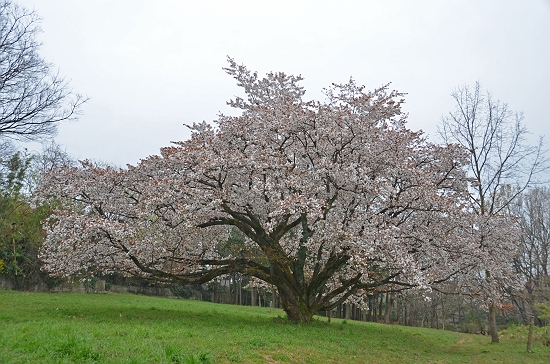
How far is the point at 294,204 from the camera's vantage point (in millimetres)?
10867

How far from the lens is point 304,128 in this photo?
1338cm

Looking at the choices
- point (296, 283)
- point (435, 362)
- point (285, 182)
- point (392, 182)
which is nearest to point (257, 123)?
point (285, 182)

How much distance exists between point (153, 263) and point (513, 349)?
1368cm

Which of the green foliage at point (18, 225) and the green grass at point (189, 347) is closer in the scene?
the green grass at point (189, 347)

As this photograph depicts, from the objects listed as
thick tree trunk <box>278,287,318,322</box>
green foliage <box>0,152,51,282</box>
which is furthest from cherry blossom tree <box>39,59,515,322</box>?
green foliage <box>0,152,51,282</box>

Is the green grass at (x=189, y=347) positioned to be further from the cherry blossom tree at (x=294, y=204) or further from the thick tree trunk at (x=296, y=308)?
the cherry blossom tree at (x=294, y=204)

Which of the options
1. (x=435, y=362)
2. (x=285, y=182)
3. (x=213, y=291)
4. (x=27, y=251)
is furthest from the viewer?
(x=213, y=291)

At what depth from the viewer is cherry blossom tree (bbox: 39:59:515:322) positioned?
11.9 m

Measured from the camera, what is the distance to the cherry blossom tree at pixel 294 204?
39.2ft

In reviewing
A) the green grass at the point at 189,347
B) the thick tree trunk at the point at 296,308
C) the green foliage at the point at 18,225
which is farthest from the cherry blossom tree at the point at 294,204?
the green foliage at the point at 18,225

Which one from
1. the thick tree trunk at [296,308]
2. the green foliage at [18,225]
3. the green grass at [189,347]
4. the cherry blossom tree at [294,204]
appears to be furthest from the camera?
the green foliage at [18,225]

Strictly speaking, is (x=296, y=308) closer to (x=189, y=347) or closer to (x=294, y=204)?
(x=294, y=204)

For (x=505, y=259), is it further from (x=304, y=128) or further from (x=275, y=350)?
(x=275, y=350)

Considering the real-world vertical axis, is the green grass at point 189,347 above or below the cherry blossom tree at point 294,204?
below
